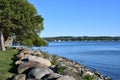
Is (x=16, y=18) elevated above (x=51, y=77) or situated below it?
above

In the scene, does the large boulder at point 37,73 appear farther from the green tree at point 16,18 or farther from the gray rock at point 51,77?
the green tree at point 16,18

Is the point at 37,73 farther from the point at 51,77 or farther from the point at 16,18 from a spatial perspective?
the point at 16,18

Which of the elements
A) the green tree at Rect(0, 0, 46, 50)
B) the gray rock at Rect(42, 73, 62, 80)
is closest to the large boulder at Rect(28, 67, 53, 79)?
the gray rock at Rect(42, 73, 62, 80)

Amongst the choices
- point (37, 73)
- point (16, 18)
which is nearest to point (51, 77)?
point (37, 73)

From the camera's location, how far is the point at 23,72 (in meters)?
A: 23.1

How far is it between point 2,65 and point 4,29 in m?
23.3

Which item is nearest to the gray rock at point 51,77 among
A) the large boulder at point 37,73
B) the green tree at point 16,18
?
the large boulder at point 37,73

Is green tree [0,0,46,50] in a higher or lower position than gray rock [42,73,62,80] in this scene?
higher

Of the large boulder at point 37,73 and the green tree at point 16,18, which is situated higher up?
the green tree at point 16,18

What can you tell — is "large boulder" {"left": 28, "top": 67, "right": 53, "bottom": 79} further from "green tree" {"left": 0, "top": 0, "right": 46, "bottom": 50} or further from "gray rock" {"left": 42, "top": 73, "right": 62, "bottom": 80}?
"green tree" {"left": 0, "top": 0, "right": 46, "bottom": 50}

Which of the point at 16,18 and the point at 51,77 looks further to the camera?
the point at 16,18

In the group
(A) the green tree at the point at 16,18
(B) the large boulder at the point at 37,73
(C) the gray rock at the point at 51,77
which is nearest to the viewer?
(C) the gray rock at the point at 51,77

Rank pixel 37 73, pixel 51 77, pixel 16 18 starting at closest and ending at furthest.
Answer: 1. pixel 51 77
2. pixel 37 73
3. pixel 16 18

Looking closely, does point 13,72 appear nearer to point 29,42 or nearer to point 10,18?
point 10,18
